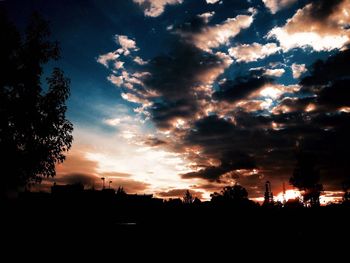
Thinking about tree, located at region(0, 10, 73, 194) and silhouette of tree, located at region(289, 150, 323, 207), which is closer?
tree, located at region(0, 10, 73, 194)

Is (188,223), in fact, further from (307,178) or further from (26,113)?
(307,178)

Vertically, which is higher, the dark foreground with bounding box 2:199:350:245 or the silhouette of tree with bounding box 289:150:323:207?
the silhouette of tree with bounding box 289:150:323:207

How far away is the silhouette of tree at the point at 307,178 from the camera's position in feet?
210

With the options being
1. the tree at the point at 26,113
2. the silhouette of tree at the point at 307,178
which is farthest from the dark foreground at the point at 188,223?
the silhouette of tree at the point at 307,178

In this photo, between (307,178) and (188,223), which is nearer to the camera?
(188,223)

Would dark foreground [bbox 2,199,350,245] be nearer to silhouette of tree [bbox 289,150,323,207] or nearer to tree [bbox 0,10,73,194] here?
tree [bbox 0,10,73,194]

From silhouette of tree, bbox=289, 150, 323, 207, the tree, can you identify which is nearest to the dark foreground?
the tree

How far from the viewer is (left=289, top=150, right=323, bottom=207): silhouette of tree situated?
210 feet

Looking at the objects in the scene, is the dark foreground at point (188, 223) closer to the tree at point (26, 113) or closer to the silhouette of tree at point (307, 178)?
the tree at point (26, 113)

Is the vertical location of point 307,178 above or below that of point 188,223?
above

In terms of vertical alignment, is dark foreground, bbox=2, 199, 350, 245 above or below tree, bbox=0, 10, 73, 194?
below

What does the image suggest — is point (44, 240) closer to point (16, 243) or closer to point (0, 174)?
point (16, 243)

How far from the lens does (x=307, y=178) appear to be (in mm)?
63906

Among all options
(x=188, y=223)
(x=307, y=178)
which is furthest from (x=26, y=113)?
(x=307, y=178)
